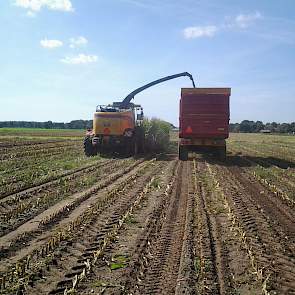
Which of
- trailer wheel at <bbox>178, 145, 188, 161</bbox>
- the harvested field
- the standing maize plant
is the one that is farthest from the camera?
the standing maize plant

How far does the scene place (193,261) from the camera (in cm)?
545

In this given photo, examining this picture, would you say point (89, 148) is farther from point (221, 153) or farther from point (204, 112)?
point (221, 153)

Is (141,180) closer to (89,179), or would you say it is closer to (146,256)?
(89,179)

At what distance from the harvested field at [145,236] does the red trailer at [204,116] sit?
258 inches

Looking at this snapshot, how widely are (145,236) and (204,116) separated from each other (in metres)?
12.8

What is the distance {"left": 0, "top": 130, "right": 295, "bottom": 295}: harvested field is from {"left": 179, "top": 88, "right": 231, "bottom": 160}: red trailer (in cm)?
656

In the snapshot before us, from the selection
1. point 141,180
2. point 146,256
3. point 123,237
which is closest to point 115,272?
point 146,256

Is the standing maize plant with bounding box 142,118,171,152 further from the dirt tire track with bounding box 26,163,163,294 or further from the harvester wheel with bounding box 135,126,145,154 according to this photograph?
the dirt tire track with bounding box 26,163,163,294

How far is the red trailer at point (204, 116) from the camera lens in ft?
61.9

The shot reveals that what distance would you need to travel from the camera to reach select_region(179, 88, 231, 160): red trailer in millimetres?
18875

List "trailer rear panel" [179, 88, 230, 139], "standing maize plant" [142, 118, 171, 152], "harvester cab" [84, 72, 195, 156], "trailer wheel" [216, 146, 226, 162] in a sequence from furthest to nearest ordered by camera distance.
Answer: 1. "standing maize plant" [142, 118, 171, 152]
2. "harvester cab" [84, 72, 195, 156]
3. "trailer wheel" [216, 146, 226, 162]
4. "trailer rear panel" [179, 88, 230, 139]

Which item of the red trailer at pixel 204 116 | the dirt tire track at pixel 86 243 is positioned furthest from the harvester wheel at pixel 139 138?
the dirt tire track at pixel 86 243

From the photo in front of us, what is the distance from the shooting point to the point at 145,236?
6613mm

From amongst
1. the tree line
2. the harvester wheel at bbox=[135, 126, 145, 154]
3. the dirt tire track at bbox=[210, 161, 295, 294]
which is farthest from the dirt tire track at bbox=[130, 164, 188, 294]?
the tree line
